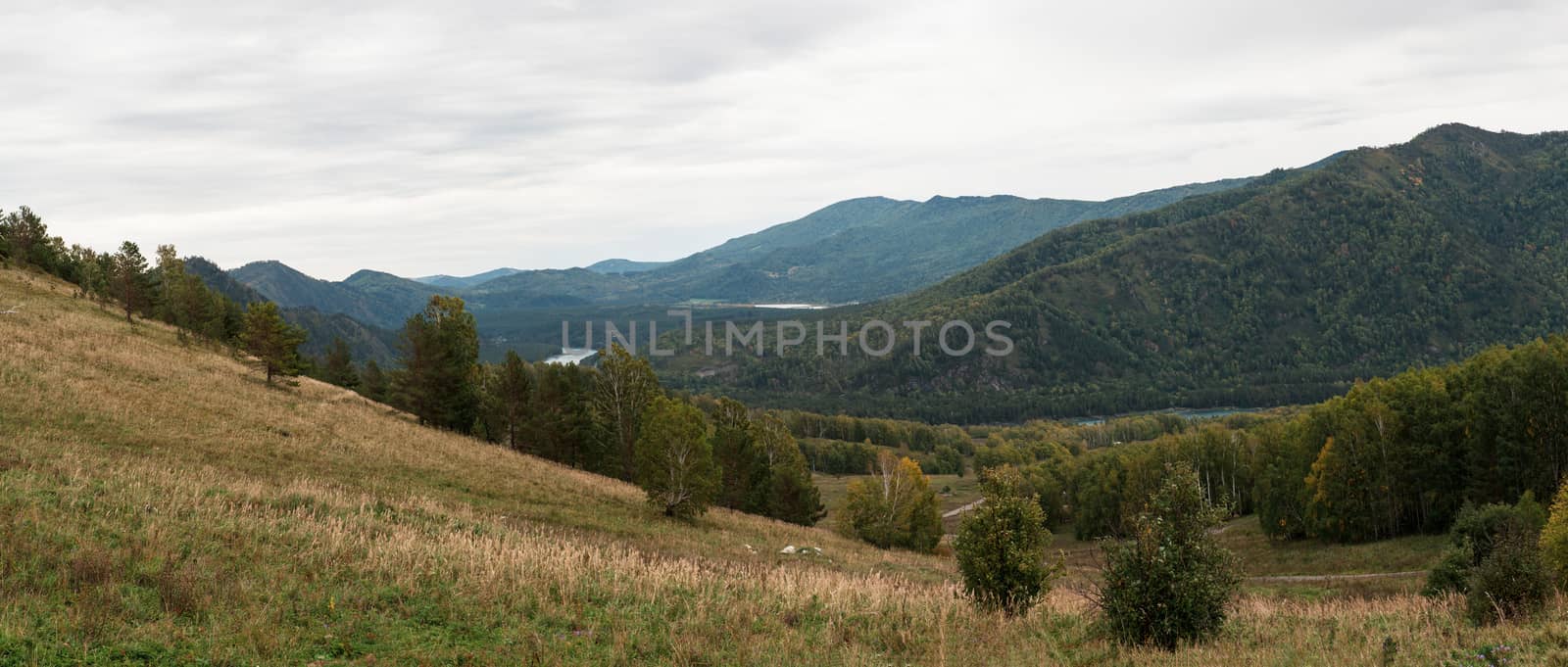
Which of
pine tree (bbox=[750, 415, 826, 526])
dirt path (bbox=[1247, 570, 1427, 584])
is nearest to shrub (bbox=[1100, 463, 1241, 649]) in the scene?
dirt path (bbox=[1247, 570, 1427, 584])

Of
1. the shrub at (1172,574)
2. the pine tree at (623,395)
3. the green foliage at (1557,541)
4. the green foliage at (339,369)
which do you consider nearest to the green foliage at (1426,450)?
the green foliage at (1557,541)

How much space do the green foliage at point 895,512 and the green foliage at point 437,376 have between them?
33.3 metres

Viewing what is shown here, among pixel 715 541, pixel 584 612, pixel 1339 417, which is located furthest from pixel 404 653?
pixel 1339 417

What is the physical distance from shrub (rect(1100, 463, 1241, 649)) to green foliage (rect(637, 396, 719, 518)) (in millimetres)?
30381

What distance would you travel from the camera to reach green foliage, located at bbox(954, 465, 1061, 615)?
62.2 ft

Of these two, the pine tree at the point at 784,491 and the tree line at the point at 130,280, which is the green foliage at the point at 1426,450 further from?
the tree line at the point at 130,280

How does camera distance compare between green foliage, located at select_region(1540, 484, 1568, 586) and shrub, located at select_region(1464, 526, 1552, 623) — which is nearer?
shrub, located at select_region(1464, 526, 1552, 623)

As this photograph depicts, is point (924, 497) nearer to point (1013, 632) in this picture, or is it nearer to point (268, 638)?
point (1013, 632)

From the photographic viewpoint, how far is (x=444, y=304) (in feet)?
219

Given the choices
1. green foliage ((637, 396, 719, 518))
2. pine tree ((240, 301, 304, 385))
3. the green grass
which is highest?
pine tree ((240, 301, 304, 385))

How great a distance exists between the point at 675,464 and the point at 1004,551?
26.3m

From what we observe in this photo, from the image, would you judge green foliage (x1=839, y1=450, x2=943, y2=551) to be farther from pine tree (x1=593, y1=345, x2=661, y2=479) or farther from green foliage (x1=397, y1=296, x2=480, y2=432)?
green foliage (x1=397, y1=296, x2=480, y2=432)

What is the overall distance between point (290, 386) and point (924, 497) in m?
51.5

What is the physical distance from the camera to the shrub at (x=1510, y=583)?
15164mm
